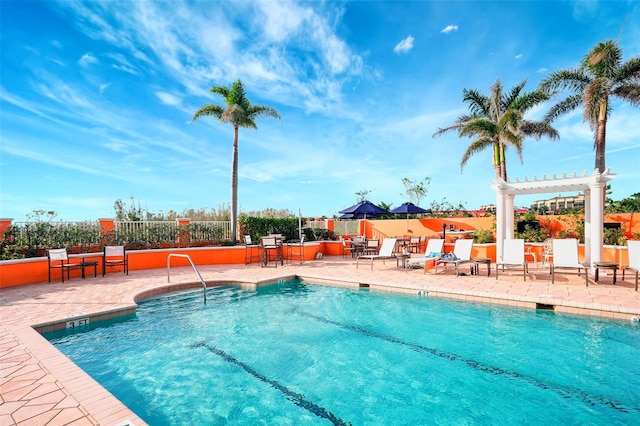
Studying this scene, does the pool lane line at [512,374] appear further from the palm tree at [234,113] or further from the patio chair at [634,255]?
the palm tree at [234,113]

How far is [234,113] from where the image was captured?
1505cm

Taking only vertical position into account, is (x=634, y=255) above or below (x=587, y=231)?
below

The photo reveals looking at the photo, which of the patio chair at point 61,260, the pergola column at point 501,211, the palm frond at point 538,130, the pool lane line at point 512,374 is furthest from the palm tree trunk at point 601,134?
the patio chair at point 61,260

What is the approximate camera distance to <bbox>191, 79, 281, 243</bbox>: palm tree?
15.0 meters

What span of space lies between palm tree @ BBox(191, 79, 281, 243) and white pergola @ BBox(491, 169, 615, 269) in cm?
1092

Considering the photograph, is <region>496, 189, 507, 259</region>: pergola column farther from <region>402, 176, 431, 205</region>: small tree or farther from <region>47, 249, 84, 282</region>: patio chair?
<region>402, 176, 431, 205</region>: small tree

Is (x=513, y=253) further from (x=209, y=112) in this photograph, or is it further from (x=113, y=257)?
(x=209, y=112)

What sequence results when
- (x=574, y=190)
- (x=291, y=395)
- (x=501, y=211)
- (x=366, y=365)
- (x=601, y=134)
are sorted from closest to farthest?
(x=291, y=395) → (x=366, y=365) → (x=574, y=190) → (x=501, y=211) → (x=601, y=134)

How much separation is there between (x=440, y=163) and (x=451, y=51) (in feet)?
35.5

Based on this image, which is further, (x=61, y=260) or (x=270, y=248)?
(x=270, y=248)

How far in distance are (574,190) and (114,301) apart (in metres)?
13.4

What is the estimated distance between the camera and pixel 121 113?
14.9 metres

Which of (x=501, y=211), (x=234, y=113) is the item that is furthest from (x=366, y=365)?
(x=234, y=113)

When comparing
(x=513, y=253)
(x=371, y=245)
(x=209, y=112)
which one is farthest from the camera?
(x=209, y=112)
